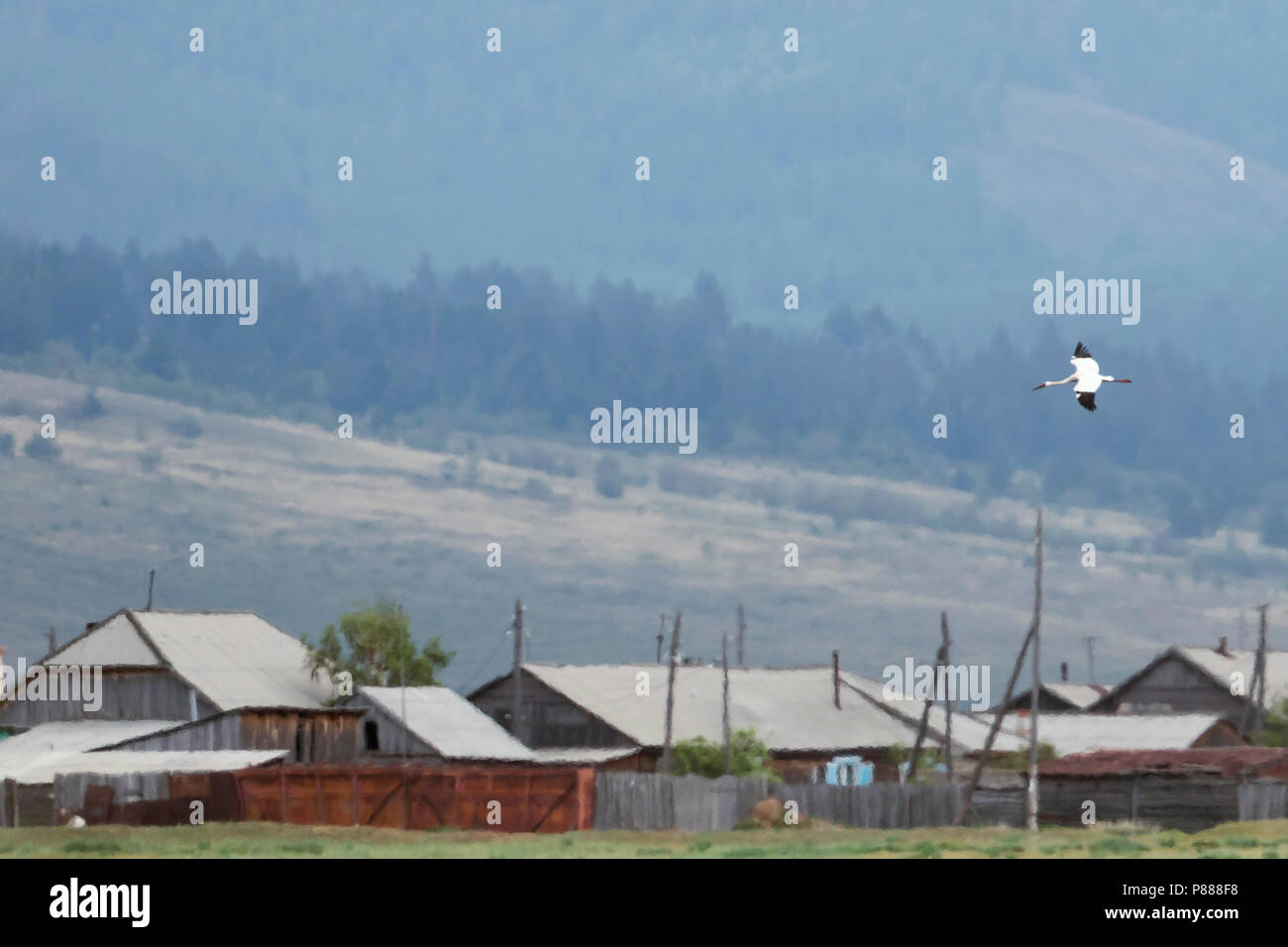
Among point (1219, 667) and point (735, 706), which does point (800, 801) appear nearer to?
point (735, 706)

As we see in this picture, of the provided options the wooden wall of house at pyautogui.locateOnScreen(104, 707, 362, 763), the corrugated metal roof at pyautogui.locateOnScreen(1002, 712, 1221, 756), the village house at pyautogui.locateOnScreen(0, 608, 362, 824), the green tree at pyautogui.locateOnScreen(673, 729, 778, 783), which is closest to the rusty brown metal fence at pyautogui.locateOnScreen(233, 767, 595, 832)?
the village house at pyautogui.locateOnScreen(0, 608, 362, 824)

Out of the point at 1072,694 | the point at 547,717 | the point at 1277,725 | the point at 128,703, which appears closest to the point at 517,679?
the point at 547,717

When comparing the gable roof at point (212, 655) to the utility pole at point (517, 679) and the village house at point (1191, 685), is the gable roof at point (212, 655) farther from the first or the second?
the village house at point (1191, 685)

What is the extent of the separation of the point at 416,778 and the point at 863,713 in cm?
3576

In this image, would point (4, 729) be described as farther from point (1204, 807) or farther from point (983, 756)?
point (1204, 807)

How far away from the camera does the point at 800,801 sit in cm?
5600

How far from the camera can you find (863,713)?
274ft

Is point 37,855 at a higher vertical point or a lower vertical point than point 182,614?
lower

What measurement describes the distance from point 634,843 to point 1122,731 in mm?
45746

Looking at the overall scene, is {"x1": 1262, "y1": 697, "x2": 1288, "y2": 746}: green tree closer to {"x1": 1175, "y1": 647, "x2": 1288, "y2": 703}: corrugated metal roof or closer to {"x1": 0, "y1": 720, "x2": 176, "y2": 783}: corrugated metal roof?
{"x1": 1175, "y1": 647, "x2": 1288, "y2": 703}: corrugated metal roof
